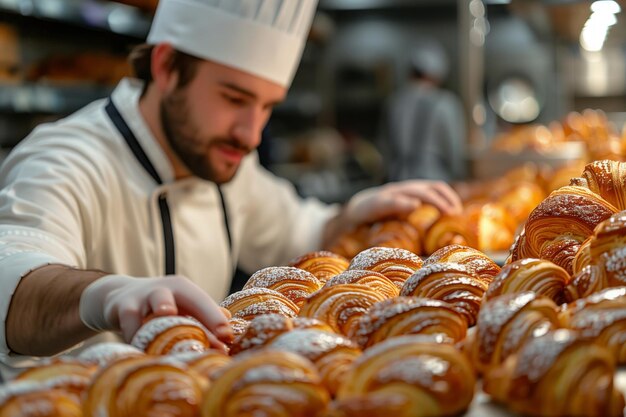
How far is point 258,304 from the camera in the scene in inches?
37.1

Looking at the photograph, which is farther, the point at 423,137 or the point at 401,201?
the point at 423,137

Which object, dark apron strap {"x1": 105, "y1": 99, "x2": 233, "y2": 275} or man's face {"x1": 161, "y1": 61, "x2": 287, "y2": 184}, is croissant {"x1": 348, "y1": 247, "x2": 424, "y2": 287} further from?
dark apron strap {"x1": 105, "y1": 99, "x2": 233, "y2": 275}

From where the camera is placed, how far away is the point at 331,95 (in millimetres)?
9156

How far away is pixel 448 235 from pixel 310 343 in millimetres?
1366

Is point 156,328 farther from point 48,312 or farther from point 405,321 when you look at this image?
point 48,312

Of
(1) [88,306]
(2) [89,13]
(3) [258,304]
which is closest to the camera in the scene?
(3) [258,304]

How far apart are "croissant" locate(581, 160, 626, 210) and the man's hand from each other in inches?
43.0

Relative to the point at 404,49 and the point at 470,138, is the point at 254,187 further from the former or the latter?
the point at 404,49

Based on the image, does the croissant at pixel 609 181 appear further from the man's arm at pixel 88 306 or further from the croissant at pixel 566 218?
the man's arm at pixel 88 306

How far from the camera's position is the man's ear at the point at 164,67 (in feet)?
7.42

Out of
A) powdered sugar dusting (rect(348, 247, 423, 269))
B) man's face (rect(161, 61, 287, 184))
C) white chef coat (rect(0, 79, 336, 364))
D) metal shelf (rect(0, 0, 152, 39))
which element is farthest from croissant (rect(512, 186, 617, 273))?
metal shelf (rect(0, 0, 152, 39))

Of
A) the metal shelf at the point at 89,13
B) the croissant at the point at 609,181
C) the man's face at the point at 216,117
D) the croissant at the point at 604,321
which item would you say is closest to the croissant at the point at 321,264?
the croissant at the point at 609,181

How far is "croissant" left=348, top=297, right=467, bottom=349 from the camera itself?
2.51 ft

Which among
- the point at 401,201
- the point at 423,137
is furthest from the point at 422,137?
the point at 401,201
